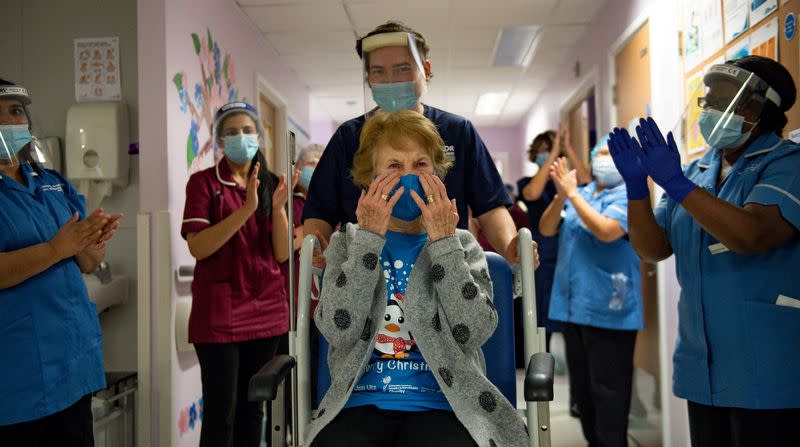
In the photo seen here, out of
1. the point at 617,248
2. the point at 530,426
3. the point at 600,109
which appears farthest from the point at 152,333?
the point at 600,109

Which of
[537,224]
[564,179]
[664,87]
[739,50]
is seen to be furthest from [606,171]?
[537,224]

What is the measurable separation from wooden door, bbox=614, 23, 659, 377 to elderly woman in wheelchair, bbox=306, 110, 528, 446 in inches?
89.2

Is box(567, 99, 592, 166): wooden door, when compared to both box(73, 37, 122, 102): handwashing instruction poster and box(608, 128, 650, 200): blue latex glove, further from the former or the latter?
box(73, 37, 122, 102): handwashing instruction poster

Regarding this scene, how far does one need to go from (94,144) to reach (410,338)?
2130mm

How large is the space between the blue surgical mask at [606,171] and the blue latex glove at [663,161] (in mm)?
1201

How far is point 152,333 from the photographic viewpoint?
269 cm

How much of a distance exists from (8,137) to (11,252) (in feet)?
1.01

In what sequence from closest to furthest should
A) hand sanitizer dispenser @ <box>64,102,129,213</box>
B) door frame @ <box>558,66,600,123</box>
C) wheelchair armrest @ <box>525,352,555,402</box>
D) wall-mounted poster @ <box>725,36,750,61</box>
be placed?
wheelchair armrest @ <box>525,352,555,402</box>, wall-mounted poster @ <box>725,36,750,61</box>, hand sanitizer dispenser @ <box>64,102,129,213</box>, door frame @ <box>558,66,600,123</box>

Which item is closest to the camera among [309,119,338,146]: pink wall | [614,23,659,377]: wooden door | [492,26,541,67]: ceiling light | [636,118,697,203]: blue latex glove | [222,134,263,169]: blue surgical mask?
[636,118,697,203]: blue latex glove

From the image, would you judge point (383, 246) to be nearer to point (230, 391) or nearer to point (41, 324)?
point (41, 324)

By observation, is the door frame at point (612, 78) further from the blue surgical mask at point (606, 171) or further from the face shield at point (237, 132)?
the face shield at point (237, 132)

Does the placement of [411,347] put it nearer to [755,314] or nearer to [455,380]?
[455,380]

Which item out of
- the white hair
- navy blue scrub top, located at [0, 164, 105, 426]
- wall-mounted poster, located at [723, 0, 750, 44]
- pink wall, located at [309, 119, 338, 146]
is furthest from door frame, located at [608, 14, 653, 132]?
pink wall, located at [309, 119, 338, 146]

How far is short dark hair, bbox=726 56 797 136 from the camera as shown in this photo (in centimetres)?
163
